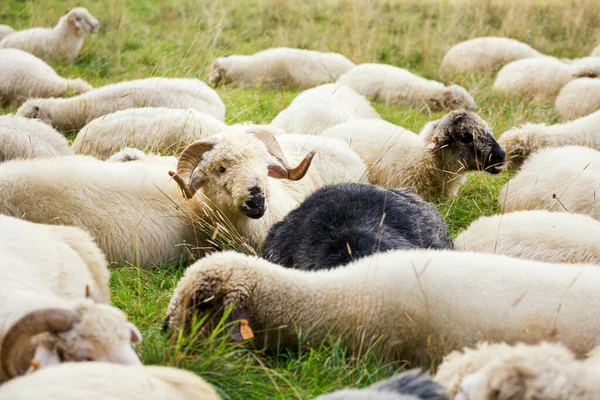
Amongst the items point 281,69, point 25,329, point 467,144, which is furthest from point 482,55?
point 25,329

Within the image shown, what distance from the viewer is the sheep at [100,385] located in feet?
8.33

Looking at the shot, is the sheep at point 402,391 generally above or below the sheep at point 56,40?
above

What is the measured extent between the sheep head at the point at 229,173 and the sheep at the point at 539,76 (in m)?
6.29

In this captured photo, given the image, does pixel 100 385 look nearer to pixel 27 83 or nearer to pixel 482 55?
pixel 27 83

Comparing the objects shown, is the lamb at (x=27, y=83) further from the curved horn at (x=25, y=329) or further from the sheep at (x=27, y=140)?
the curved horn at (x=25, y=329)

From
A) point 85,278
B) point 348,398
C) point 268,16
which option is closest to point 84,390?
point 348,398

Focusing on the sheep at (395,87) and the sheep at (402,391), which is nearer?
the sheep at (402,391)

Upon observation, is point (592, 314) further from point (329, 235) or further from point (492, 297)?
point (329, 235)

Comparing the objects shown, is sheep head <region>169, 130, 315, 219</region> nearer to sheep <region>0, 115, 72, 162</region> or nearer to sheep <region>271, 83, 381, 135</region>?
sheep <region>0, 115, 72, 162</region>

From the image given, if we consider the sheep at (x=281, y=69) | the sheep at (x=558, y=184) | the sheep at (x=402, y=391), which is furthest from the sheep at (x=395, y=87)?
the sheep at (x=402, y=391)

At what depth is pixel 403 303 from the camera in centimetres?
380

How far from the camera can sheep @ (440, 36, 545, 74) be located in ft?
41.9

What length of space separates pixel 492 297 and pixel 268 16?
12.0 meters

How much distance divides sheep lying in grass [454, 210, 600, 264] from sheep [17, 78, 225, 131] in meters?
4.01
